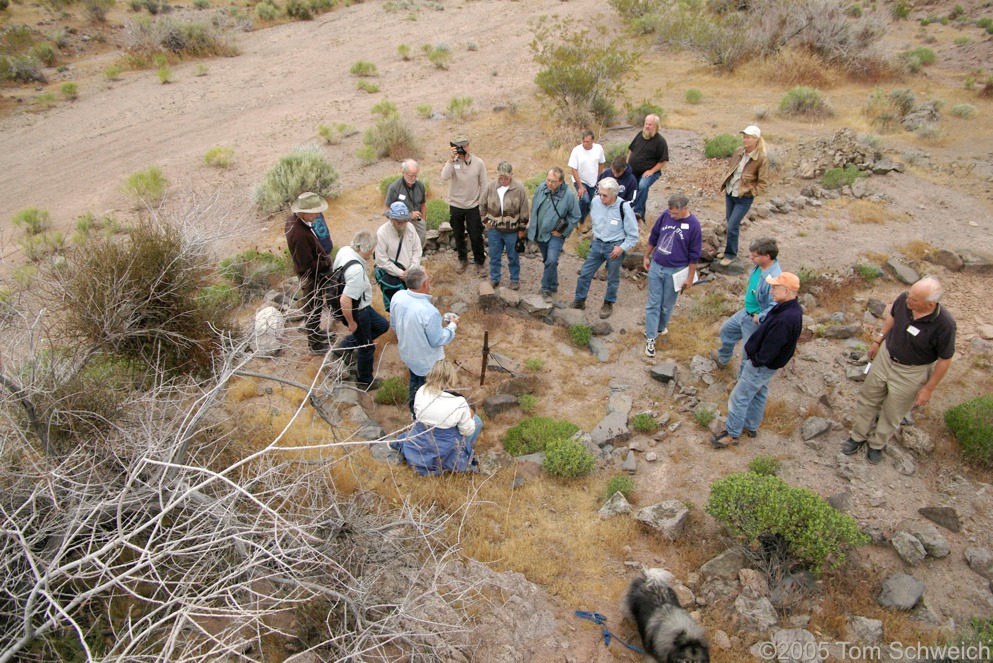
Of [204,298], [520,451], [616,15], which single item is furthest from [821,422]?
[616,15]

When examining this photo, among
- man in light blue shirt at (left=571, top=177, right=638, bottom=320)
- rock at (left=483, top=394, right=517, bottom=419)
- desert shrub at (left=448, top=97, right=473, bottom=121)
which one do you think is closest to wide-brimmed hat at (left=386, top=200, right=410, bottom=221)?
rock at (left=483, top=394, right=517, bottom=419)

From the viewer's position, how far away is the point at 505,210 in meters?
7.42

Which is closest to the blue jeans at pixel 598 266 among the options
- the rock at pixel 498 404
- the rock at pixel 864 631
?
the rock at pixel 498 404

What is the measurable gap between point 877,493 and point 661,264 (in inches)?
122

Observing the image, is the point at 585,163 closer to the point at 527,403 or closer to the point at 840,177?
the point at 527,403

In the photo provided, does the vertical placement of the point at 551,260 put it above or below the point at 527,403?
above

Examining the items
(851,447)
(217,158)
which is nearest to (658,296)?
(851,447)

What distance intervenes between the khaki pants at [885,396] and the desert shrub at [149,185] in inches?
478

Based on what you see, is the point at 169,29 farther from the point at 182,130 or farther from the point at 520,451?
the point at 520,451

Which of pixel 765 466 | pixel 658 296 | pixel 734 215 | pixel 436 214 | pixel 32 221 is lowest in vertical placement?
pixel 765 466

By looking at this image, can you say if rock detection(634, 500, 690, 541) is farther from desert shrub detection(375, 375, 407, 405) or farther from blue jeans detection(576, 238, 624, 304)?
blue jeans detection(576, 238, 624, 304)

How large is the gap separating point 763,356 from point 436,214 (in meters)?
6.31

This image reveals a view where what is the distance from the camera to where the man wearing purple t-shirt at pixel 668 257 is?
629 cm

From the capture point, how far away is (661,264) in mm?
6527
